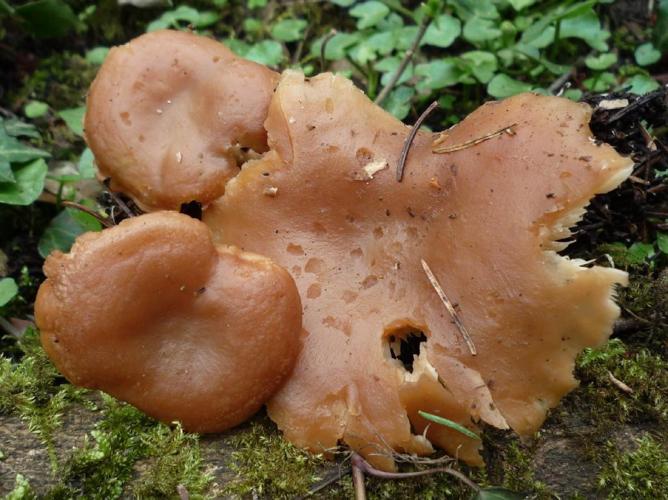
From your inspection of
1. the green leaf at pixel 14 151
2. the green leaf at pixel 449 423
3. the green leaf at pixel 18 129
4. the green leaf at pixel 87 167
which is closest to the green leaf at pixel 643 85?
the green leaf at pixel 449 423

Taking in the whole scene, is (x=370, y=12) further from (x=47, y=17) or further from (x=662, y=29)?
(x=47, y=17)

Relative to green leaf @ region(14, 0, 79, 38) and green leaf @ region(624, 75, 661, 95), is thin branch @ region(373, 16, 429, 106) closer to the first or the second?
green leaf @ region(624, 75, 661, 95)

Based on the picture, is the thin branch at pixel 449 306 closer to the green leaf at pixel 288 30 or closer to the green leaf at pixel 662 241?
the green leaf at pixel 662 241

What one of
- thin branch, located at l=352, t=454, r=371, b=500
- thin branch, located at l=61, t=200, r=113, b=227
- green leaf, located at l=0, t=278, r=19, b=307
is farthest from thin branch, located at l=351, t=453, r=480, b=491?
green leaf, located at l=0, t=278, r=19, b=307

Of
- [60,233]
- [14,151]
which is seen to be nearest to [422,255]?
[60,233]

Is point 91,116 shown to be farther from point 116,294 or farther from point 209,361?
point 209,361

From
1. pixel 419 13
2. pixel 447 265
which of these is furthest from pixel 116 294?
pixel 419 13
